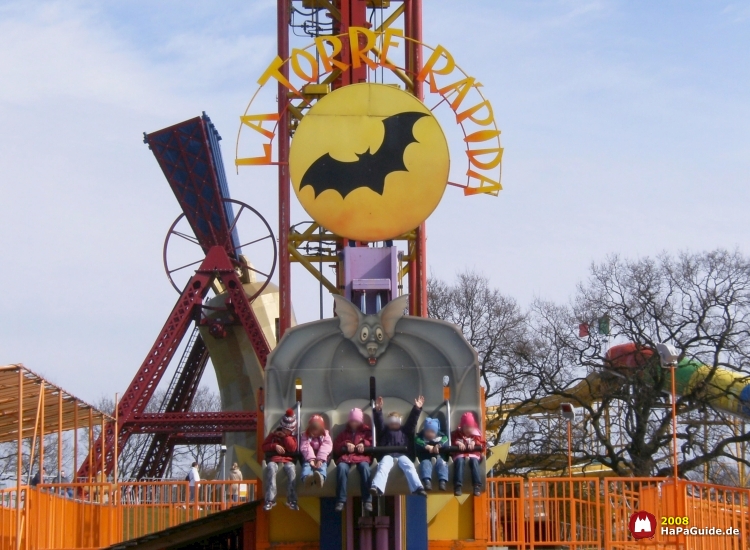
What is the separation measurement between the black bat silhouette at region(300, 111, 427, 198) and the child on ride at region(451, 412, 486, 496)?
3788mm

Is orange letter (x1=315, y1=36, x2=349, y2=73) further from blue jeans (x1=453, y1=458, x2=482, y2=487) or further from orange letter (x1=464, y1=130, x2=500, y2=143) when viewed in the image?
blue jeans (x1=453, y1=458, x2=482, y2=487)

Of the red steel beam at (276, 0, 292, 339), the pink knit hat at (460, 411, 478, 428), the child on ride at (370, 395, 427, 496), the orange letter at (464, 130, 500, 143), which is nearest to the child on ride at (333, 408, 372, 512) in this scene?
the child on ride at (370, 395, 427, 496)

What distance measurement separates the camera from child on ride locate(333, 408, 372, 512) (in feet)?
45.2

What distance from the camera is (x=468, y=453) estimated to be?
13.9 m

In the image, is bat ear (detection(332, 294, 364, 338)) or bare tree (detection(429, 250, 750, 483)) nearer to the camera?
bat ear (detection(332, 294, 364, 338))

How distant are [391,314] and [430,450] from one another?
72.3 inches

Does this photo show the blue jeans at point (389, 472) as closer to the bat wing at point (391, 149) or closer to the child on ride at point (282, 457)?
the child on ride at point (282, 457)

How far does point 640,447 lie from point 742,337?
4.53m

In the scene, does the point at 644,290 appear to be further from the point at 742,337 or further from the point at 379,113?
the point at 379,113

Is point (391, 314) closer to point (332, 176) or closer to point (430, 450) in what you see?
point (430, 450)

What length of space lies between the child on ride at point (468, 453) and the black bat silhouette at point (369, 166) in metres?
3.79

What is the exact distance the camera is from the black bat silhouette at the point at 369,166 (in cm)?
1633

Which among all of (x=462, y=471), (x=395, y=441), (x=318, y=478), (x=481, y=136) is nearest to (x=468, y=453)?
(x=462, y=471)

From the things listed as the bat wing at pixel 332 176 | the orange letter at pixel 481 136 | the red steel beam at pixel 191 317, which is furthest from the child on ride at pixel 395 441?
the red steel beam at pixel 191 317
